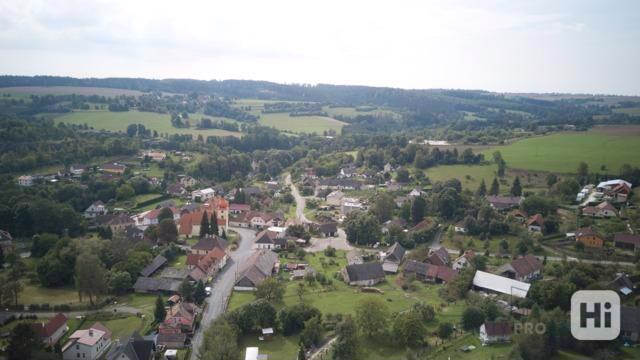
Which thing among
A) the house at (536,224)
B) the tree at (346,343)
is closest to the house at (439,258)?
the house at (536,224)

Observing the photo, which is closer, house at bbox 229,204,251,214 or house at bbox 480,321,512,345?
house at bbox 480,321,512,345

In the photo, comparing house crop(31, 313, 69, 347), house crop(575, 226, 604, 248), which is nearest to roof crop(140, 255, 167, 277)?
house crop(31, 313, 69, 347)

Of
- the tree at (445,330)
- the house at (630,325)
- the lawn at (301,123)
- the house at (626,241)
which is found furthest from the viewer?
the lawn at (301,123)

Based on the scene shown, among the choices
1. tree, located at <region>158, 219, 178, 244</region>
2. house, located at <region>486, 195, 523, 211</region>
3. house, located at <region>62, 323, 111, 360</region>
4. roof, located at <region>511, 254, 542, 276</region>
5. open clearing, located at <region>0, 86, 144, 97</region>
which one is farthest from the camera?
open clearing, located at <region>0, 86, 144, 97</region>

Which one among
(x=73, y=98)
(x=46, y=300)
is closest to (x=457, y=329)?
(x=46, y=300)

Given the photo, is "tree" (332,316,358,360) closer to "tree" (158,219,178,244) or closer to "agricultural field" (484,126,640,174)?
"tree" (158,219,178,244)

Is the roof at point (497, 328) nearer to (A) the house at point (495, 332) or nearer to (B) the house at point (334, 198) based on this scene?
(A) the house at point (495, 332)
